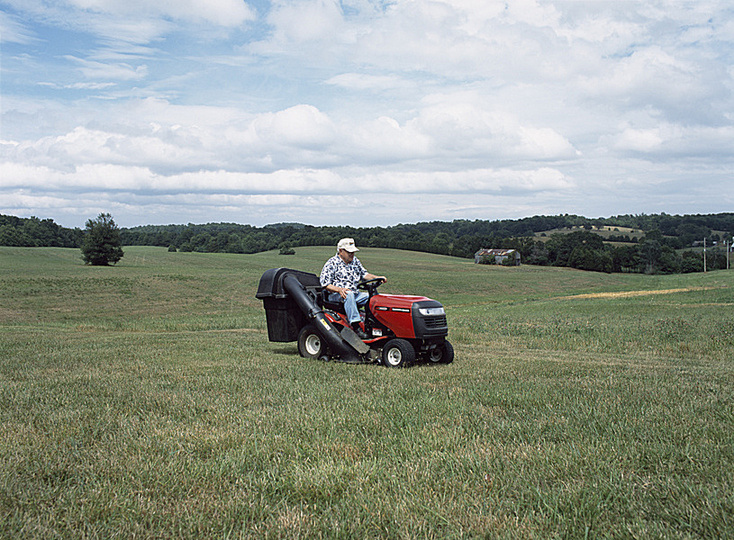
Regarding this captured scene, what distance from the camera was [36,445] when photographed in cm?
450

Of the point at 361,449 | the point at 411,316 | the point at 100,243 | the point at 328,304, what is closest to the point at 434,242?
the point at 100,243

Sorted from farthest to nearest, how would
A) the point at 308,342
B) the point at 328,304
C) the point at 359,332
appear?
the point at 328,304 < the point at 308,342 < the point at 359,332

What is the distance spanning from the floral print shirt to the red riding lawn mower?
0.76 ft

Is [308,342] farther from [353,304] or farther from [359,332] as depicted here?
[353,304]

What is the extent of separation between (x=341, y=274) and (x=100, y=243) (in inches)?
2377

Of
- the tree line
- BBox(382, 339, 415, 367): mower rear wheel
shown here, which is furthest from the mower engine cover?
the tree line

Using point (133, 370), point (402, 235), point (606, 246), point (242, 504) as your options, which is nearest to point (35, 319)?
point (133, 370)

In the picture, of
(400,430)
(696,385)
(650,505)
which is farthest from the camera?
(696,385)

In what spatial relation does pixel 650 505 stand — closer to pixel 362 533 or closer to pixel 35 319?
pixel 362 533

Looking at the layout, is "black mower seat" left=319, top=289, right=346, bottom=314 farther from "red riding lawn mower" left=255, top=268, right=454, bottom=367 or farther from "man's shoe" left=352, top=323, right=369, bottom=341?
"man's shoe" left=352, top=323, right=369, bottom=341

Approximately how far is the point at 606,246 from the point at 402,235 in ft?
115

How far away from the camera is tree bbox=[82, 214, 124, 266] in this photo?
6244cm

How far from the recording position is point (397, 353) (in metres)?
8.87

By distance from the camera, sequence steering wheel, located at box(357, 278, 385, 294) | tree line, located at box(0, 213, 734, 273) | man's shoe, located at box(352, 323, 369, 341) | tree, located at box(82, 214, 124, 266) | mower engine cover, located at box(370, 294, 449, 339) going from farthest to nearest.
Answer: tree line, located at box(0, 213, 734, 273)
tree, located at box(82, 214, 124, 266)
steering wheel, located at box(357, 278, 385, 294)
man's shoe, located at box(352, 323, 369, 341)
mower engine cover, located at box(370, 294, 449, 339)
